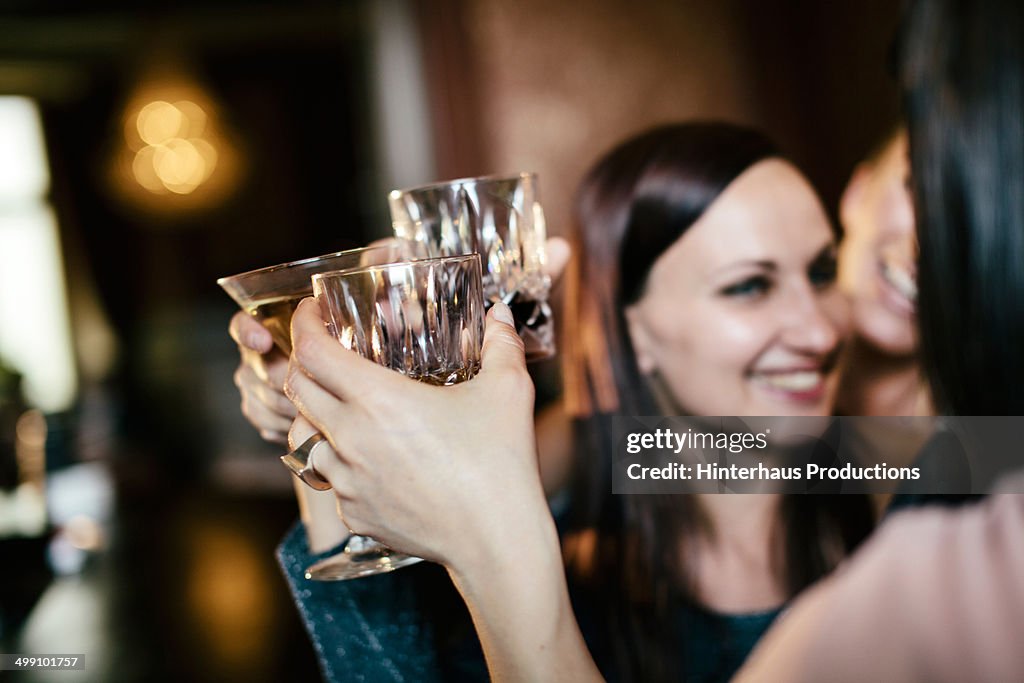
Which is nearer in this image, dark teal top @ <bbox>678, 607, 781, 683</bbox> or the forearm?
the forearm

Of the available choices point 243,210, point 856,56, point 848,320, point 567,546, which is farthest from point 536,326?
point 243,210

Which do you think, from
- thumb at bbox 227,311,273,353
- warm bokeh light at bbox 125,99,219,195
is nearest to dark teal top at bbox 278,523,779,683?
thumb at bbox 227,311,273,353

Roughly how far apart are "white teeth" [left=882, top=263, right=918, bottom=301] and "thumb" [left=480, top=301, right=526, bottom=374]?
3.65 feet

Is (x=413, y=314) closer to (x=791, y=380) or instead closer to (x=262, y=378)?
(x=262, y=378)

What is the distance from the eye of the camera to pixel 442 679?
3.62ft

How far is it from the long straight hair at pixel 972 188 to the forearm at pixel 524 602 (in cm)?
45

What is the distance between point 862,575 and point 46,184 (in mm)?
6499

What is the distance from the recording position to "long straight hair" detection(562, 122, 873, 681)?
54.7 inches

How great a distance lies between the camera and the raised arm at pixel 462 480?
62cm

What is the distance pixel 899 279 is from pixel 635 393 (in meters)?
0.57

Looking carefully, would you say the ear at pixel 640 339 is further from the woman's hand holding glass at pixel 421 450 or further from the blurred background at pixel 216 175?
the woman's hand holding glass at pixel 421 450

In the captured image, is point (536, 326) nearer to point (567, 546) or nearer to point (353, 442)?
point (353, 442)

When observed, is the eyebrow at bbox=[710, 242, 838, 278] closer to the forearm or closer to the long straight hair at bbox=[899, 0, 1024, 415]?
the long straight hair at bbox=[899, 0, 1024, 415]

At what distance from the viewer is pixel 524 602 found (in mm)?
653
